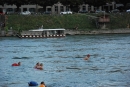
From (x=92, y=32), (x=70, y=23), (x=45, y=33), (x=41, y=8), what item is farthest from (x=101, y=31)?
(x=41, y=8)

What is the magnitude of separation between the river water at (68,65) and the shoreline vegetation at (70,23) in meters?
37.5

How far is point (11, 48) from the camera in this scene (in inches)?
3706

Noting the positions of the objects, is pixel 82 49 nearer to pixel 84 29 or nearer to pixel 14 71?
pixel 14 71

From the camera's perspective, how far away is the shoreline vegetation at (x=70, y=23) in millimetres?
137250

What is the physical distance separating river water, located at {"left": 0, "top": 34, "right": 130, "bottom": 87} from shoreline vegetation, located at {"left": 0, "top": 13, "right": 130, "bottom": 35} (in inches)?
1475

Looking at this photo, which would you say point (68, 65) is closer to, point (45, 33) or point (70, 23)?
point (45, 33)

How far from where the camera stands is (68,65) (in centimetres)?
6869

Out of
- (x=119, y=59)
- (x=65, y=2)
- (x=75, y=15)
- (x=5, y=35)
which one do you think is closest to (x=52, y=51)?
(x=119, y=59)

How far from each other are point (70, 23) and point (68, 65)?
73.1 meters

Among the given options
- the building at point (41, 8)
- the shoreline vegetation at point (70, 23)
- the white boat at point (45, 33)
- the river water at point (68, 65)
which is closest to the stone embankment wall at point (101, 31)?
the shoreline vegetation at point (70, 23)

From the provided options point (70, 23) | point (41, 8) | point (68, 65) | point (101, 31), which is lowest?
point (68, 65)

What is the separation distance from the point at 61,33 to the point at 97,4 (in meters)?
35.3

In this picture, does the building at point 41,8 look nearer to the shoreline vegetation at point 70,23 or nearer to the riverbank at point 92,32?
the shoreline vegetation at point 70,23

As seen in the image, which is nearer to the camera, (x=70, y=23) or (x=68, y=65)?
(x=68, y=65)
